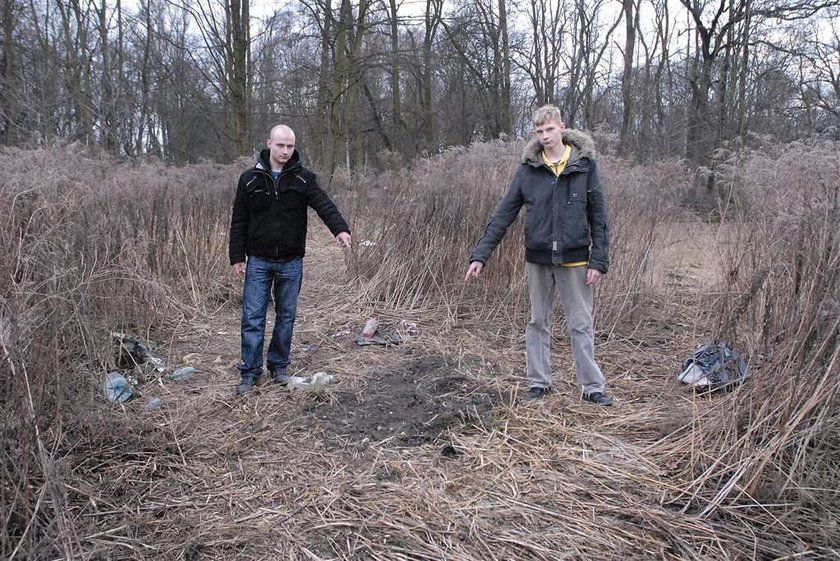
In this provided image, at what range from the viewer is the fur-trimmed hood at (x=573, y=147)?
308 centimetres

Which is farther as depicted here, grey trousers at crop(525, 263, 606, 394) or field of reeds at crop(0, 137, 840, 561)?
grey trousers at crop(525, 263, 606, 394)

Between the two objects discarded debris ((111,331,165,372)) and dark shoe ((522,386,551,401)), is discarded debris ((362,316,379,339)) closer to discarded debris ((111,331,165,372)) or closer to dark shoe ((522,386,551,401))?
discarded debris ((111,331,165,372))

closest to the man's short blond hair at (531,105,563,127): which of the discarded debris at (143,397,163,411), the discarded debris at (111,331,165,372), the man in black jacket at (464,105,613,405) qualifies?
the man in black jacket at (464,105,613,405)

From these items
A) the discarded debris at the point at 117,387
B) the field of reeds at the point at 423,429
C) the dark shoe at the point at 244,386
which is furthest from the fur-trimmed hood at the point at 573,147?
the discarded debris at the point at 117,387

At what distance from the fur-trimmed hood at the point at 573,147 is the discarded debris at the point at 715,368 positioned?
46.4 inches

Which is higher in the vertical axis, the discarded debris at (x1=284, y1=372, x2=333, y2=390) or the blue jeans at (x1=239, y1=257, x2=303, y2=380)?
the blue jeans at (x1=239, y1=257, x2=303, y2=380)

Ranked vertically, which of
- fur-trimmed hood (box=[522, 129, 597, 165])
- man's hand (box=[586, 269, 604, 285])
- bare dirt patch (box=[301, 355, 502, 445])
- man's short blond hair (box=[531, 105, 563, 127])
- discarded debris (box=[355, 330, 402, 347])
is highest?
man's short blond hair (box=[531, 105, 563, 127])

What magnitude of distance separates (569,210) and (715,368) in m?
1.16

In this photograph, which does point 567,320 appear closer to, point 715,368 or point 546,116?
point 715,368

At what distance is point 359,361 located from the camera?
4.03 metres

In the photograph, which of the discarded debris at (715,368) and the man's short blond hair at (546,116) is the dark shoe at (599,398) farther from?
the man's short blond hair at (546,116)

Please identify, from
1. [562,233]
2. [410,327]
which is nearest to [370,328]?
[410,327]

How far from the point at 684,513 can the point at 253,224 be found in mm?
2655

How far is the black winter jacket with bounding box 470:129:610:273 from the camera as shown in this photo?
305 centimetres
